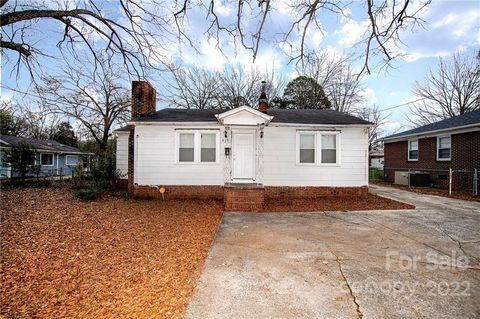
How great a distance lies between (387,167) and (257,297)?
1957cm

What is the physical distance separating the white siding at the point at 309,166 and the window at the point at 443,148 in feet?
24.3

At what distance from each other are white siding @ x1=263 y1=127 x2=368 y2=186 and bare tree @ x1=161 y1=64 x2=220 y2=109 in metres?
15.8

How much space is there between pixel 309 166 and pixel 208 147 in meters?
4.29

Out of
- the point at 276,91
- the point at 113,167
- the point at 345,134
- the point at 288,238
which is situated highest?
the point at 276,91

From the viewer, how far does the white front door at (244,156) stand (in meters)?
9.60

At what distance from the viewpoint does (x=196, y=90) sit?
2425 cm

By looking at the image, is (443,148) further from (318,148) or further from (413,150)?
(318,148)

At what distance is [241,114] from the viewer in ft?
29.1

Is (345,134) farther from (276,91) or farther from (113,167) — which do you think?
(276,91)

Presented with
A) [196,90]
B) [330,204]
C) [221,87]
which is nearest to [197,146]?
[330,204]

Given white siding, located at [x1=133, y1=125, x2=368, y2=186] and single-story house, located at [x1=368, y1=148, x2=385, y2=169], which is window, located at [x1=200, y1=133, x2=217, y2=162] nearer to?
white siding, located at [x1=133, y1=125, x2=368, y2=186]

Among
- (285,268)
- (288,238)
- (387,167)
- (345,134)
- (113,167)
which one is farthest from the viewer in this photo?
(387,167)

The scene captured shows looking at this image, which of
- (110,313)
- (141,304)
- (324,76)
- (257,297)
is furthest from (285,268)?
(324,76)

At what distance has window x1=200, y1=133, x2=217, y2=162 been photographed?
989 cm
